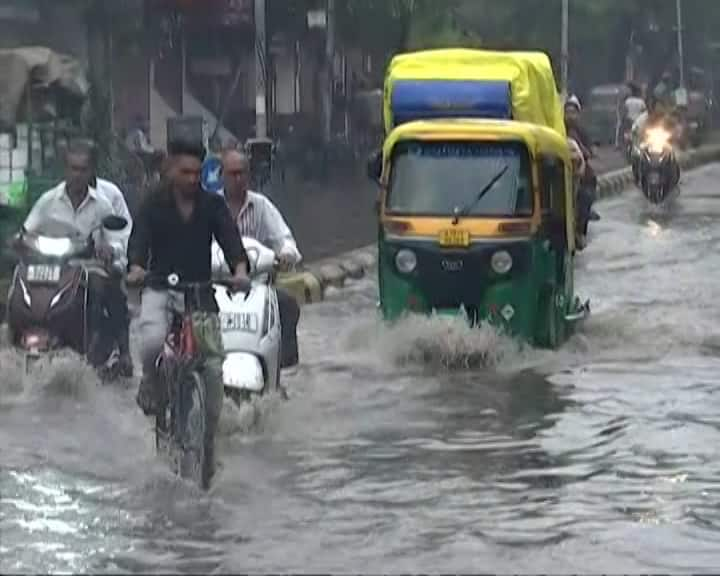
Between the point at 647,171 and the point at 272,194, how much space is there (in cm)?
587

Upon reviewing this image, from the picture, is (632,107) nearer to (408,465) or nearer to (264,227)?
(264,227)

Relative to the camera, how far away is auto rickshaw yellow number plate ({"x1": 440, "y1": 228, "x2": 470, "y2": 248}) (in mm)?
13758

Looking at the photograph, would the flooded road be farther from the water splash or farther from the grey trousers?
the grey trousers

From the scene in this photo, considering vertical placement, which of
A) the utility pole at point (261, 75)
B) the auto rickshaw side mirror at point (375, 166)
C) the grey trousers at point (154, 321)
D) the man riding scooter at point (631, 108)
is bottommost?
the man riding scooter at point (631, 108)

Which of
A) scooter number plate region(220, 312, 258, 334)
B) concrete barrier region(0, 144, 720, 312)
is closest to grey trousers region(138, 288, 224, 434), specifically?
scooter number plate region(220, 312, 258, 334)

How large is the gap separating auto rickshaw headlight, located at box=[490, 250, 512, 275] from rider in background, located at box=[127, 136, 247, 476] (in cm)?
449

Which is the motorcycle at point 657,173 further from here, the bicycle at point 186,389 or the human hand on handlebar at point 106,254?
the bicycle at point 186,389

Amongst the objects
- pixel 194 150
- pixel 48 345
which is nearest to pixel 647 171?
pixel 48 345

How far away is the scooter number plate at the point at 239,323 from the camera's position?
10789mm

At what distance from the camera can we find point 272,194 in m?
32.1

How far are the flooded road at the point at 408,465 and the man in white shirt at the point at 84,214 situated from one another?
0.40 metres

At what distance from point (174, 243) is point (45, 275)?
2.76 m

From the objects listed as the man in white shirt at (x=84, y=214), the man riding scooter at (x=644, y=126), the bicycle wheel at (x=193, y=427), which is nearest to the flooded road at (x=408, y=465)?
the bicycle wheel at (x=193, y=427)

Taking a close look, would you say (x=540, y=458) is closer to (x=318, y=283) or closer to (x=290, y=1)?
(x=318, y=283)
